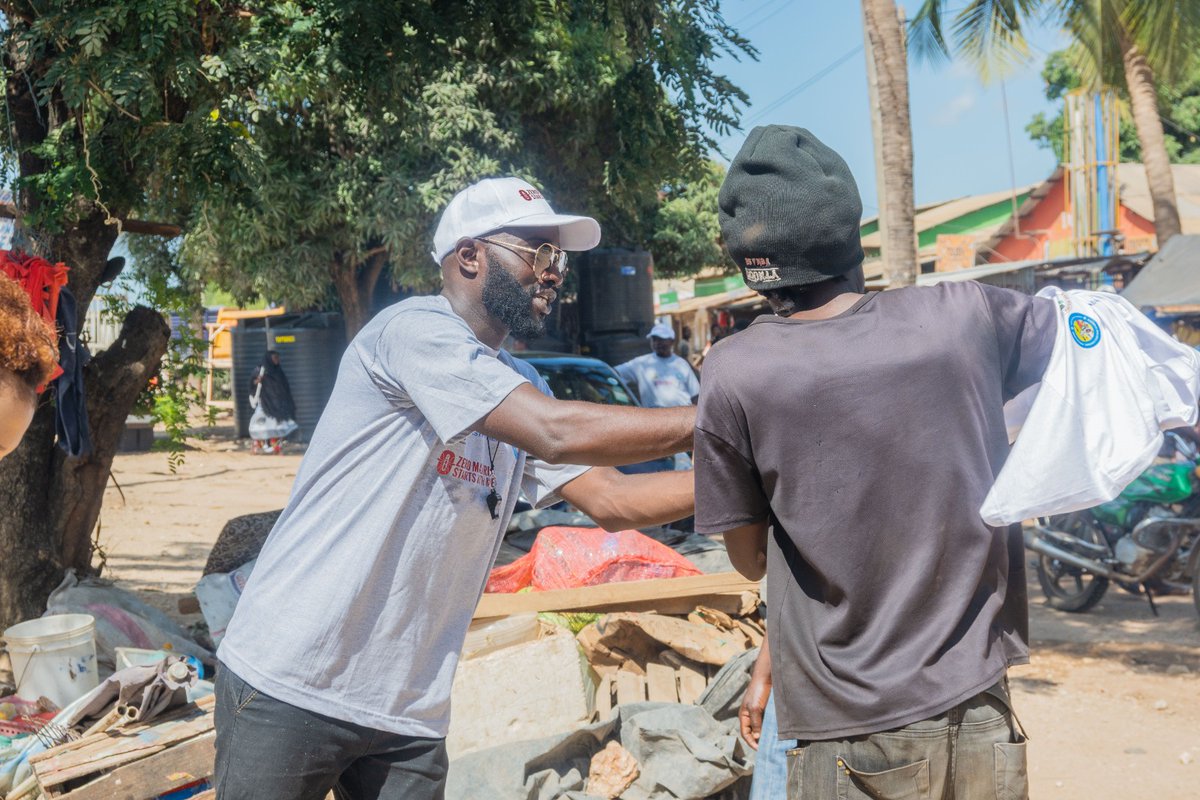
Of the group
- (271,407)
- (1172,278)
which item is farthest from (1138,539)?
(271,407)

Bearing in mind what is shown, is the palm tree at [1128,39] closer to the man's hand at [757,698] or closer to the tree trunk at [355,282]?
the tree trunk at [355,282]

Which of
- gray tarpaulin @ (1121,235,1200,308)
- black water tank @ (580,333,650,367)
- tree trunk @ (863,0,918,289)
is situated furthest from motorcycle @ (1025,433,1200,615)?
black water tank @ (580,333,650,367)

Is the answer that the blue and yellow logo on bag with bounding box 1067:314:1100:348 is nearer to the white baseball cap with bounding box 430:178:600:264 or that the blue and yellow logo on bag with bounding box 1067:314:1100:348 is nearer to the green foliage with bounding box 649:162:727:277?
the white baseball cap with bounding box 430:178:600:264

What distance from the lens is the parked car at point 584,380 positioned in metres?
9.06

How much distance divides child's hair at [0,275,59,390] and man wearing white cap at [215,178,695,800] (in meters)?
0.60

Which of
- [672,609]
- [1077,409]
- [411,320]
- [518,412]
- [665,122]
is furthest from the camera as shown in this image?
[665,122]

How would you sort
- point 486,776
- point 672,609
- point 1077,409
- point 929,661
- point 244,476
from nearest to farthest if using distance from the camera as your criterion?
point 929,661 < point 1077,409 < point 486,776 < point 672,609 < point 244,476

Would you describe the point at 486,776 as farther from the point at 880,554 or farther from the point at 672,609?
the point at 880,554

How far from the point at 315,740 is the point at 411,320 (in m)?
0.89

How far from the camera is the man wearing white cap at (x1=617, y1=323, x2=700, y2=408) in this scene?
10.3 metres

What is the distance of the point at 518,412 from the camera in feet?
7.00

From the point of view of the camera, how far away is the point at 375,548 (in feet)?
7.43

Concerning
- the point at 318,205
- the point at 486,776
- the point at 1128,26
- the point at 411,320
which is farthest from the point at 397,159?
the point at 411,320

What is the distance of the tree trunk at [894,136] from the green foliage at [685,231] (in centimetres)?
1600
